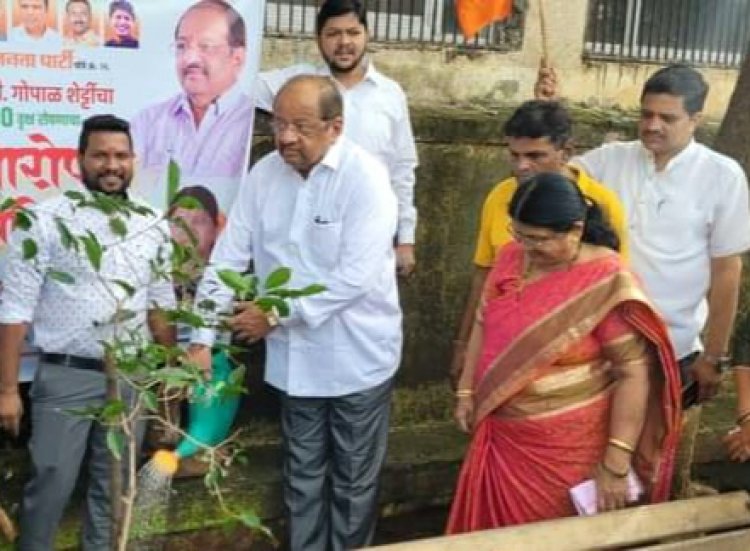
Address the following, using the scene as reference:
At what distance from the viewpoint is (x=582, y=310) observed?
322 centimetres

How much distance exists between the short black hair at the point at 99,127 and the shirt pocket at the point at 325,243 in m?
0.62

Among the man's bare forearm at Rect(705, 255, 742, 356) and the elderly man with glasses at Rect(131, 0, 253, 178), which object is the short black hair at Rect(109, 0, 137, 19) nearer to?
the elderly man with glasses at Rect(131, 0, 253, 178)

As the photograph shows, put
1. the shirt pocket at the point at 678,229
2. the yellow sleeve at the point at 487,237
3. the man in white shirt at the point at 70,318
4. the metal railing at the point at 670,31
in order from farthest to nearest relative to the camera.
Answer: the metal railing at the point at 670,31
the yellow sleeve at the point at 487,237
the shirt pocket at the point at 678,229
the man in white shirt at the point at 70,318

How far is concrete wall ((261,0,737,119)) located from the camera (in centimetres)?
509

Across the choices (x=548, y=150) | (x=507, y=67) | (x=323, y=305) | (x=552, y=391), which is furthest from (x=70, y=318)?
(x=507, y=67)

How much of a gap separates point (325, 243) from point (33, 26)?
1.13m

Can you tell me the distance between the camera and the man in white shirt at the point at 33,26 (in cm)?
370

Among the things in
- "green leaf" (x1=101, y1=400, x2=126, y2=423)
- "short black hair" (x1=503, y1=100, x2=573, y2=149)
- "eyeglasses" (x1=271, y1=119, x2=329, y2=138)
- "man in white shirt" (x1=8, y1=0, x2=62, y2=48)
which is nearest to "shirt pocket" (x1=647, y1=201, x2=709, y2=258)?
"short black hair" (x1=503, y1=100, x2=573, y2=149)

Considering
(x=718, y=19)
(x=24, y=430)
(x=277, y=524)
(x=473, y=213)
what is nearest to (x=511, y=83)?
(x=473, y=213)

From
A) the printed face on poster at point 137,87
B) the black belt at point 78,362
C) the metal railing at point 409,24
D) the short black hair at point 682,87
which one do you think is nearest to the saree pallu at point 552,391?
the short black hair at point 682,87

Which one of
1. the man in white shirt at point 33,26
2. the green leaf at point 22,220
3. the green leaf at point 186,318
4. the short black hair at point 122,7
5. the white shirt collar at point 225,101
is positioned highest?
the short black hair at point 122,7

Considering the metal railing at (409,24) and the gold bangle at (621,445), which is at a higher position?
the metal railing at (409,24)

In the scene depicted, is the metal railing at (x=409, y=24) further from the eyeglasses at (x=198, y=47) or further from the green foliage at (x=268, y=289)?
the green foliage at (x=268, y=289)

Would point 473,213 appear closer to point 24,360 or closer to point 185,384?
point 24,360
